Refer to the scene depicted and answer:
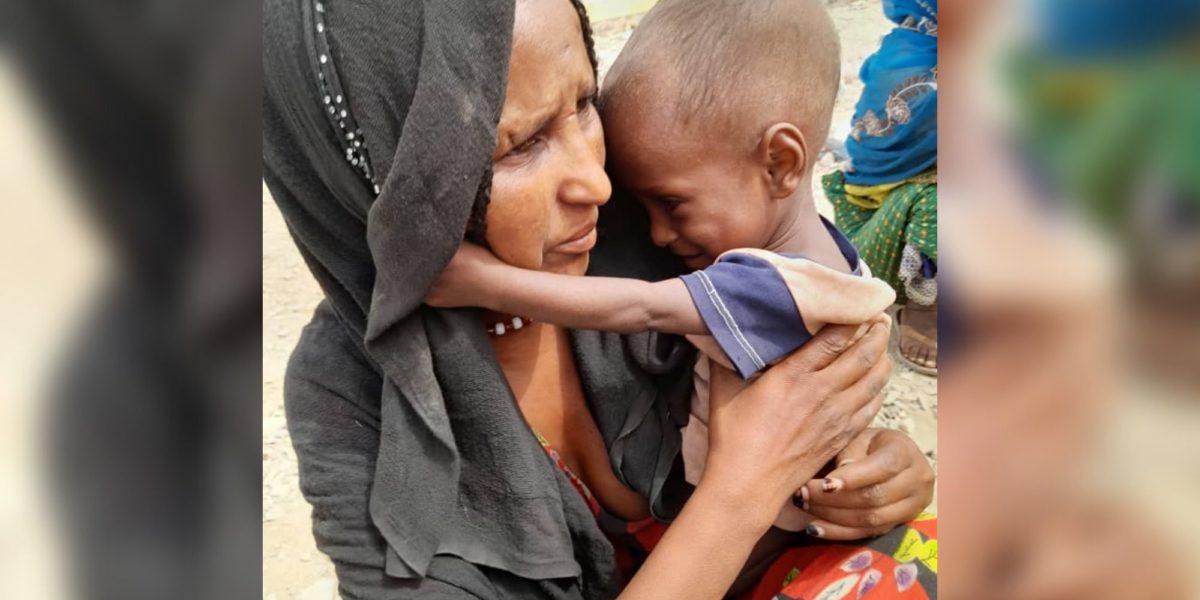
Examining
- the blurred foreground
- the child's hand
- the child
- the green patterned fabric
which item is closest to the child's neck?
the child

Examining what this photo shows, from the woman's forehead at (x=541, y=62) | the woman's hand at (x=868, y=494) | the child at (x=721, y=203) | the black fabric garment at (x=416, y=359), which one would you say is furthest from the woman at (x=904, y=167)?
the woman's forehead at (x=541, y=62)

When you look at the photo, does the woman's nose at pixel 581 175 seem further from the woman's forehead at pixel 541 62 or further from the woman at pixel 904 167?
the woman at pixel 904 167

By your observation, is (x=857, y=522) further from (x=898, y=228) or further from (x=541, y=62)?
(x=898, y=228)

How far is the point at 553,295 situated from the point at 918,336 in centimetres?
93

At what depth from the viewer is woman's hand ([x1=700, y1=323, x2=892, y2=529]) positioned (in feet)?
2.76

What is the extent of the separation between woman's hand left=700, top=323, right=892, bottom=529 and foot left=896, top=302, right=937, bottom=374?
50 centimetres

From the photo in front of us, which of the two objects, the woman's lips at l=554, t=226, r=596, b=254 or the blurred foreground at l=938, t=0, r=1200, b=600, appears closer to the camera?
the blurred foreground at l=938, t=0, r=1200, b=600

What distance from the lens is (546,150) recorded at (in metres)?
0.75

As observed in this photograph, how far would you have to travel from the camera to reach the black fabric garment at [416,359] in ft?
2.14

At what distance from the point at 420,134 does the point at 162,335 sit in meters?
0.32

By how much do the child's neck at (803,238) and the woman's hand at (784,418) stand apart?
0.29 ft

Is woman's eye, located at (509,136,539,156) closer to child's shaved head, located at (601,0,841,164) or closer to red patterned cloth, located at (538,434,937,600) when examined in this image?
child's shaved head, located at (601,0,841,164)

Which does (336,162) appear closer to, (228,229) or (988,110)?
Answer: (228,229)

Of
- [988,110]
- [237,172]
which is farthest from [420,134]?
[988,110]
